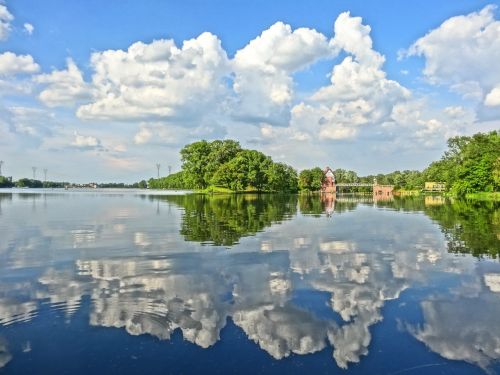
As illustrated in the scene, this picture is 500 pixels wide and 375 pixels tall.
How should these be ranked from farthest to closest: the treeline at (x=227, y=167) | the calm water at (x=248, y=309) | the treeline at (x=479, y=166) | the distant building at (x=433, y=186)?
the distant building at (x=433, y=186) < the treeline at (x=227, y=167) < the treeline at (x=479, y=166) < the calm water at (x=248, y=309)

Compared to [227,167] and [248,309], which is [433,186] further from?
[248,309]

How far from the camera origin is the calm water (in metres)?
7.98

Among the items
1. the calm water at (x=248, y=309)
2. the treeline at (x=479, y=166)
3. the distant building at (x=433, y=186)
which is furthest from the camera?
the distant building at (x=433, y=186)

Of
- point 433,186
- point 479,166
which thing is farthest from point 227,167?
point 433,186

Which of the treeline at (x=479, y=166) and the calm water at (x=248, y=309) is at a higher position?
the treeline at (x=479, y=166)

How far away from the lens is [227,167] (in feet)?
422

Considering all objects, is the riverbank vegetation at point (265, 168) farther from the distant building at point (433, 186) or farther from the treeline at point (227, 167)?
the distant building at point (433, 186)

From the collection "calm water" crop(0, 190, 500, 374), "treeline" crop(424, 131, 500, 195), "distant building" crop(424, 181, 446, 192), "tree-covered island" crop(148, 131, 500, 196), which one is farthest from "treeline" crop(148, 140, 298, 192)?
"calm water" crop(0, 190, 500, 374)

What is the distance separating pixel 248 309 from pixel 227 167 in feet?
388

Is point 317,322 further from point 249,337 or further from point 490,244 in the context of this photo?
point 490,244

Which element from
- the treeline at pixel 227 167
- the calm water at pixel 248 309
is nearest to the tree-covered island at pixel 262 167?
the treeline at pixel 227 167

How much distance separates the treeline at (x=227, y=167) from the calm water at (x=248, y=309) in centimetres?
10833

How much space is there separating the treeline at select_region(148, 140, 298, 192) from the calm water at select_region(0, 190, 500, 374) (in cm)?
10833

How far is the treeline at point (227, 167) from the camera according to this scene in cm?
12962
